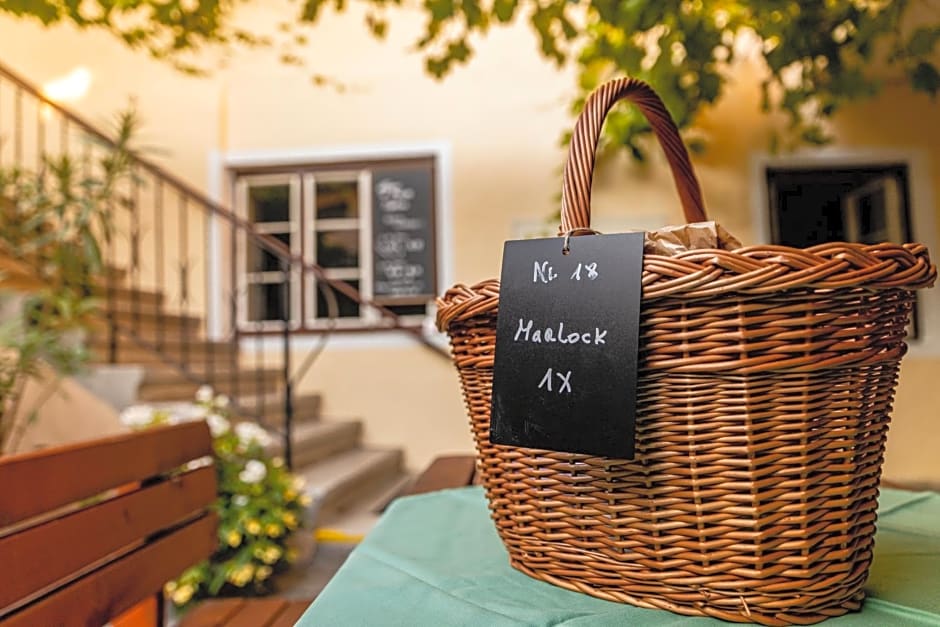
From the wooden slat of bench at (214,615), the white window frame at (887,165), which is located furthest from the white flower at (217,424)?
the white window frame at (887,165)

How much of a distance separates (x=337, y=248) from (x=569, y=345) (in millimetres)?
3826

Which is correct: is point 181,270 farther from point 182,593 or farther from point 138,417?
point 182,593

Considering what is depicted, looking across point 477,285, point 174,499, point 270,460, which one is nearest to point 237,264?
point 270,460

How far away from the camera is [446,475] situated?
3.85ft

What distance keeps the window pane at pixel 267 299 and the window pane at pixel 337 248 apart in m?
0.34

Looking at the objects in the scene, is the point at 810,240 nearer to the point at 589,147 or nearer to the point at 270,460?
the point at 270,460

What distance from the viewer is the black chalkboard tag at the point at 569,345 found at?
50 centimetres

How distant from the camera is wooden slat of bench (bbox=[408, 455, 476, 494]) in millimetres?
1070

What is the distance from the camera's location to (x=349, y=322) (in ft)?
13.7

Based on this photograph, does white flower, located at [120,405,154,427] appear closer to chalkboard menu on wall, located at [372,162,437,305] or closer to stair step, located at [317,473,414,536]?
stair step, located at [317,473,414,536]

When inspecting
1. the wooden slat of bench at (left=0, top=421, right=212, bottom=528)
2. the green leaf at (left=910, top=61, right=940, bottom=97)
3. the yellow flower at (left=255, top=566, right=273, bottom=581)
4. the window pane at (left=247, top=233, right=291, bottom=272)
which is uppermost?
the green leaf at (left=910, top=61, right=940, bottom=97)

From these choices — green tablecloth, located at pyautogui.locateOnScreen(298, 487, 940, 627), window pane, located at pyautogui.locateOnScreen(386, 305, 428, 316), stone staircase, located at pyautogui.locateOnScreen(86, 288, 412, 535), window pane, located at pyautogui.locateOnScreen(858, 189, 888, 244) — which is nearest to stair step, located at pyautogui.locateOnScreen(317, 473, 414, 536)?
stone staircase, located at pyautogui.locateOnScreen(86, 288, 412, 535)

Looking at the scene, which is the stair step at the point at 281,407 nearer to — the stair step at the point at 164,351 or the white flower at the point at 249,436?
the stair step at the point at 164,351

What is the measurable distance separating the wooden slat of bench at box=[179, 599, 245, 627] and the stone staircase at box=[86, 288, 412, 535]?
5.75ft
